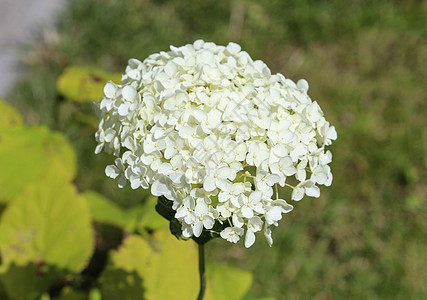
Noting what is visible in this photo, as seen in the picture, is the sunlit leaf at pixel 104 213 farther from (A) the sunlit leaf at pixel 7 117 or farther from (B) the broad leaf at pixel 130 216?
(A) the sunlit leaf at pixel 7 117

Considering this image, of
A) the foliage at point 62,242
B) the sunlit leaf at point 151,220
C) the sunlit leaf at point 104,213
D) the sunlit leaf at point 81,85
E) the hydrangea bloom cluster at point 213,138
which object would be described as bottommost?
the sunlit leaf at point 104,213

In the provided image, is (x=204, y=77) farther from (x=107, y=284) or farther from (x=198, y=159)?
(x=107, y=284)

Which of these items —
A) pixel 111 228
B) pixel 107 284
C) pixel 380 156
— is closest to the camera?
pixel 107 284

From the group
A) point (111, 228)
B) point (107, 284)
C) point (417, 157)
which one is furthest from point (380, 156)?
point (107, 284)

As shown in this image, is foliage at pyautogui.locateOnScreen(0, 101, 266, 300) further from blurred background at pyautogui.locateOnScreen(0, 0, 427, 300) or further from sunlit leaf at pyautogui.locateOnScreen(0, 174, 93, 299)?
blurred background at pyautogui.locateOnScreen(0, 0, 427, 300)

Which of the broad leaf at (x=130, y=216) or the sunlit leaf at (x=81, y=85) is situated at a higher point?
the sunlit leaf at (x=81, y=85)

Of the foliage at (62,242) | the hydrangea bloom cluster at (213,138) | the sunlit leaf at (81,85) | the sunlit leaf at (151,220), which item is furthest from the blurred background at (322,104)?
the hydrangea bloom cluster at (213,138)

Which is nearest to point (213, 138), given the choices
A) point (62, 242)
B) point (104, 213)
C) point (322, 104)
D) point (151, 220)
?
point (151, 220)
